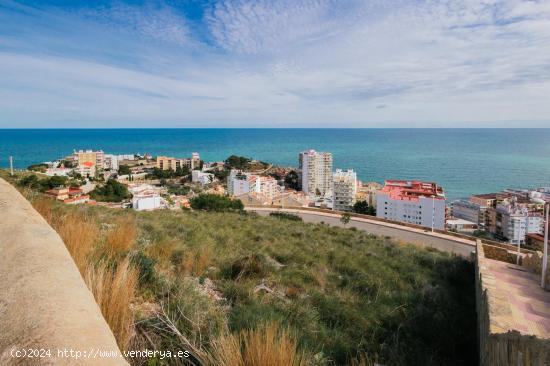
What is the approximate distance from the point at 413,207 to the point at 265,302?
1328 inches

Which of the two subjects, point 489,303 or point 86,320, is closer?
point 86,320

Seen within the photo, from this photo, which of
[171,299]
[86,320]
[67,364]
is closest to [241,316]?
[171,299]

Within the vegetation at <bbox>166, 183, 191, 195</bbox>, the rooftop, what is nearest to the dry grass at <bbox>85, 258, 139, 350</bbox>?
the rooftop

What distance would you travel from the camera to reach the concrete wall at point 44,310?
102 centimetres

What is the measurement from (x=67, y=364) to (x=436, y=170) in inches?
3558

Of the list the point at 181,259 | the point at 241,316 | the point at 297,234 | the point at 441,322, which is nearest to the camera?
the point at 241,316

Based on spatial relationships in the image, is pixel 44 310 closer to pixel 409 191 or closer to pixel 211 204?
pixel 211 204

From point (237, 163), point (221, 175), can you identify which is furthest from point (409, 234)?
point (237, 163)

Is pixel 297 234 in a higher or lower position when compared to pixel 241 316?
lower

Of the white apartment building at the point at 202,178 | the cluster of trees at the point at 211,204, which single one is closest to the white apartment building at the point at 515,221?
the cluster of trees at the point at 211,204

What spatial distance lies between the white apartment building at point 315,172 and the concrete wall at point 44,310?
60706 millimetres

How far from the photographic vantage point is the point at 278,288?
13.9 feet

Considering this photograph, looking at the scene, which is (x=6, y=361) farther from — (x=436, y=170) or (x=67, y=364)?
(x=436, y=170)

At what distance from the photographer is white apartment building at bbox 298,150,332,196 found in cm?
6347
